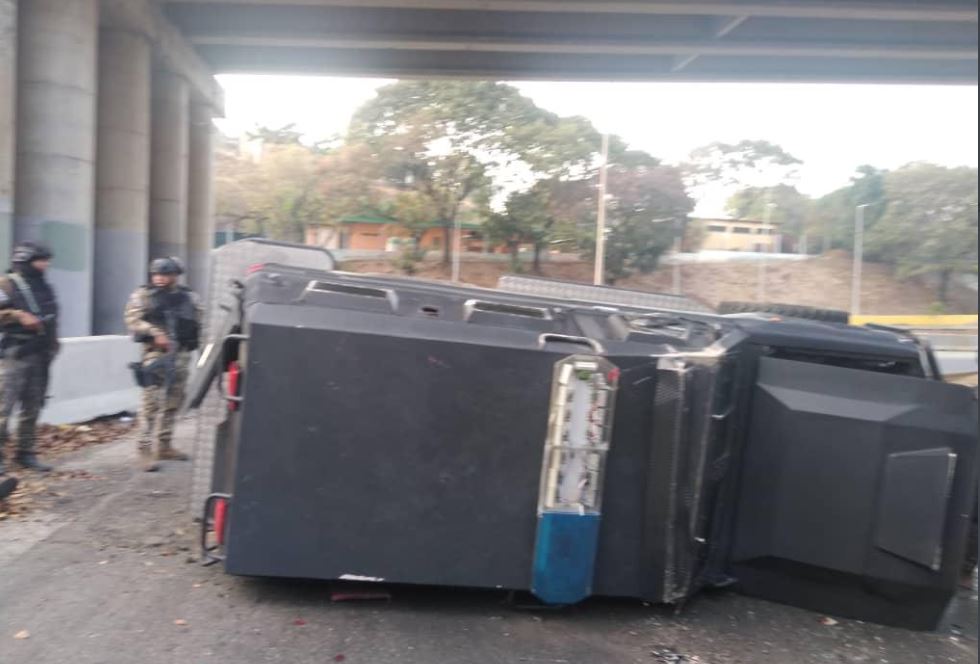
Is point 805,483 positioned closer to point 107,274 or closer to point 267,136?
point 107,274

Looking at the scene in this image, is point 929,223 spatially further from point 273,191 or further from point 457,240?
point 273,191

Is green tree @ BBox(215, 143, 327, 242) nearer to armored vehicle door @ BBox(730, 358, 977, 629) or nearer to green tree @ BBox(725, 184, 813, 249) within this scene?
green tree @ BBox(725, 184, 813, 249)

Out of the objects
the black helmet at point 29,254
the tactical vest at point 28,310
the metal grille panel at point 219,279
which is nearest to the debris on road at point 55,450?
the tactical vest at point 28,310

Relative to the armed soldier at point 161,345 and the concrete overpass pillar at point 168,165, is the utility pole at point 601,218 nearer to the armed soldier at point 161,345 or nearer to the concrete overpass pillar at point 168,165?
the concrete overpass pillar at point 168,165

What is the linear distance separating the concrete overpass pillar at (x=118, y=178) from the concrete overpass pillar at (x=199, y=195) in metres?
6.10

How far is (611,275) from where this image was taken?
28.4 metres

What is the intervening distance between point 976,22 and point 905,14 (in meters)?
2.17

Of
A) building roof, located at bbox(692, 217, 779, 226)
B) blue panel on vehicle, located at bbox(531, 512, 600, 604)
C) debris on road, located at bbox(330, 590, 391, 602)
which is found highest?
building roof, located at bbox(692, 217, 779, 226)

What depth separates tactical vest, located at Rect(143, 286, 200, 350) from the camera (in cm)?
675

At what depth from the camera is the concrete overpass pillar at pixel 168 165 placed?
19.5 meters

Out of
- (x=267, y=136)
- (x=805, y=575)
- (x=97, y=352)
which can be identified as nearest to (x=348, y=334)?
(x=805, y=575)

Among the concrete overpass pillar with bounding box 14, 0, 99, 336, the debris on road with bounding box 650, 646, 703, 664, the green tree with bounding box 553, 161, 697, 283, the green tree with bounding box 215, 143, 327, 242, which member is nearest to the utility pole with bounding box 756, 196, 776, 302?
the green tree with bounding box 553, 161, 697, 283

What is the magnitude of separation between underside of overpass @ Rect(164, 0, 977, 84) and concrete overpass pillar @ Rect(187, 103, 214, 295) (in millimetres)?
2118

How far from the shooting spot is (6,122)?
10.8m
